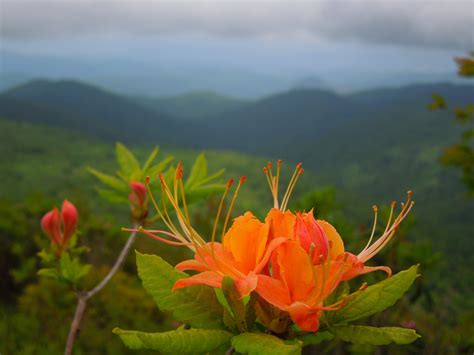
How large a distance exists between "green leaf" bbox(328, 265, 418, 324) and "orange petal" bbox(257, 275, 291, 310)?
0.14 meters

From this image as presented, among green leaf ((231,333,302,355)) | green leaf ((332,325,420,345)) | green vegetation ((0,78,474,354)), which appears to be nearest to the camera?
green leaf ((231,333,302,355))

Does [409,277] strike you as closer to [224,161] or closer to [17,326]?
[17,326]

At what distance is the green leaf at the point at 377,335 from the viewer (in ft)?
3.13

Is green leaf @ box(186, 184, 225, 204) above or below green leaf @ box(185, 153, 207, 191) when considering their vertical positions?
below

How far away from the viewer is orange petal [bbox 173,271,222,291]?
94 centimetres

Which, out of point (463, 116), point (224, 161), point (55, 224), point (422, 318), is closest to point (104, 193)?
point (55, 224)

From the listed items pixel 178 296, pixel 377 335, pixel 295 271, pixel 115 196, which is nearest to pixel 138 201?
pixel 115 196

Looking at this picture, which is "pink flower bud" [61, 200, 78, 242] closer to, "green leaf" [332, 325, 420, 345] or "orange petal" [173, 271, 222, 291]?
"orange petal" [173, 271, 222, 291]

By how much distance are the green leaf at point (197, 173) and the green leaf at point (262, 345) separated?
1.04 meters

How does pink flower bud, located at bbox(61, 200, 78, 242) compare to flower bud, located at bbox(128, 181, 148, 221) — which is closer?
flower bud, located at bbox(128, 181, 148, 221)

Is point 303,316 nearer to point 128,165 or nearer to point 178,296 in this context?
point 178,296

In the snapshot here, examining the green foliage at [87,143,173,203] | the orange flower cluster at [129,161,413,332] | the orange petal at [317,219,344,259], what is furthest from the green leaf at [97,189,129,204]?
the orange petal at [317,219,344,259]

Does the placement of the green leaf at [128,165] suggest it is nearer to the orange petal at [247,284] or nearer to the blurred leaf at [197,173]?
the blurred leaf at [197,173]

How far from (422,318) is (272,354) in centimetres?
363
